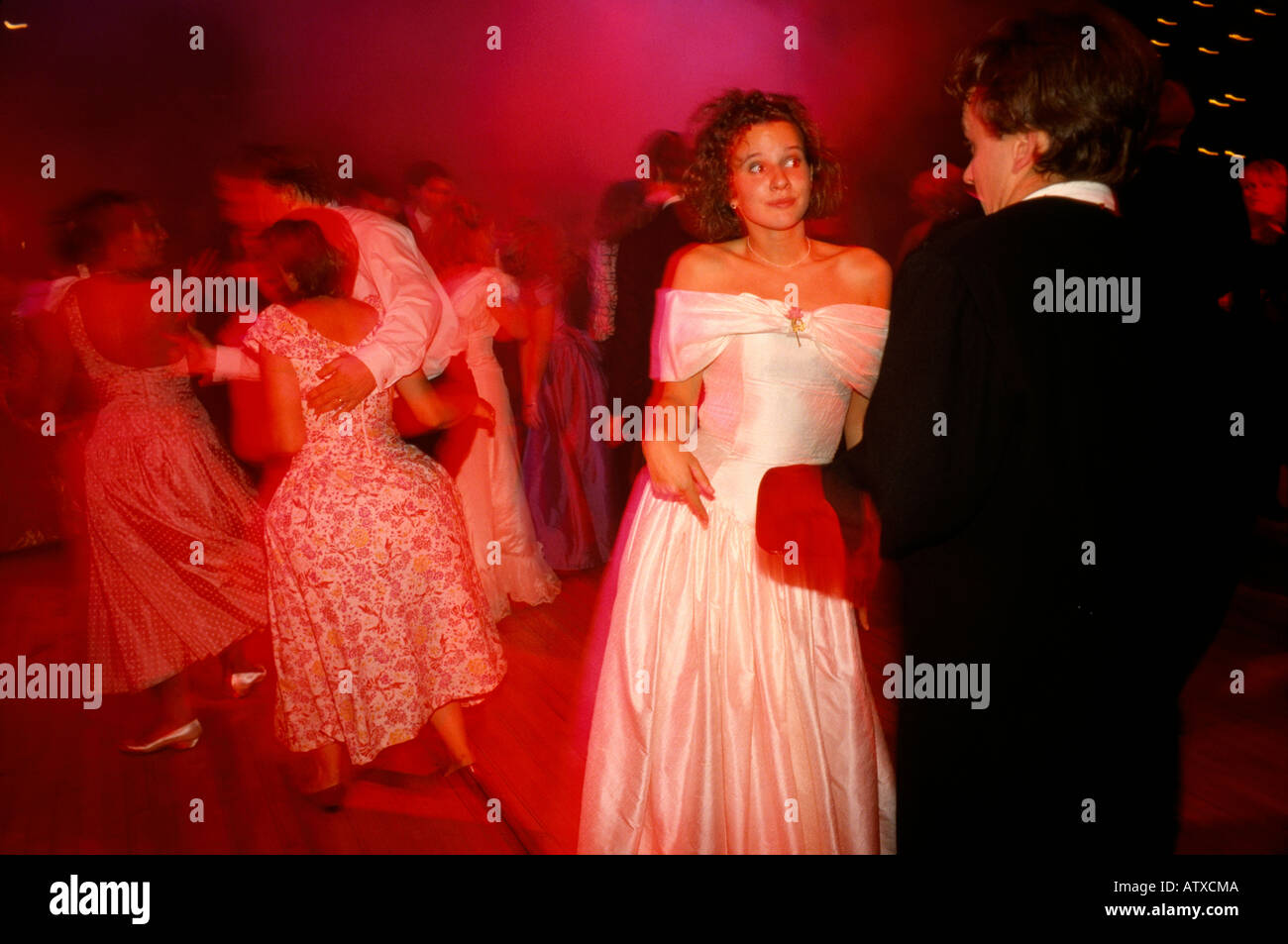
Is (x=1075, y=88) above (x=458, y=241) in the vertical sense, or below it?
below

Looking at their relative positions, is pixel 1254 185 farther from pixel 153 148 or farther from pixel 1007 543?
A: pixel 153 148

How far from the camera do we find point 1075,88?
1.10 meters

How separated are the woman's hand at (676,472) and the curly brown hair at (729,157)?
56 centimetres

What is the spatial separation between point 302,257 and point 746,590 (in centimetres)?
135

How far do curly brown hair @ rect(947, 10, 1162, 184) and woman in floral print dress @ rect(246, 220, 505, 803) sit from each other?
5.33 feet

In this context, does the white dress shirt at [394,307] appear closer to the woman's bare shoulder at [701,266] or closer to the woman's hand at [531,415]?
the woman's bare shoulder at [701,266]

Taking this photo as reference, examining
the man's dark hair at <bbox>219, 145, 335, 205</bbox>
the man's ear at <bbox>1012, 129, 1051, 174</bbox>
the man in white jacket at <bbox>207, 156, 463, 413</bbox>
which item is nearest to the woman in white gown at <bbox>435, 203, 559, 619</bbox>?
the man in white jacket at <bbox>207, 156, 463, 413</bbox>

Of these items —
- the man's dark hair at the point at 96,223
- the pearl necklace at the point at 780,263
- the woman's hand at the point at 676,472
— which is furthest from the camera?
the man's dark hair at the point at 96,223

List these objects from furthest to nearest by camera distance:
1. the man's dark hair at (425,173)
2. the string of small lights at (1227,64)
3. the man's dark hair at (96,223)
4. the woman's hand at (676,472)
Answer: the string of small lights at (1227,64)
the man's dark hair at (425,173)
the man's dark hair at (96,223)
the woman's hand at (676,472)

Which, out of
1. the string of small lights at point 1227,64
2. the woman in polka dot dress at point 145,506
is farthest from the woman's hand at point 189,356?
the string of small lights at point 1227,64

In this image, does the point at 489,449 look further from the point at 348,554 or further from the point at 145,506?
the point at 348,554

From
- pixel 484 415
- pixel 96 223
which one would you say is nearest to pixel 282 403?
pixel 96 223

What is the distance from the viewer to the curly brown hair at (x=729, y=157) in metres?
1.79

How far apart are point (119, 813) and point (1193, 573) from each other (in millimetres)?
2575
